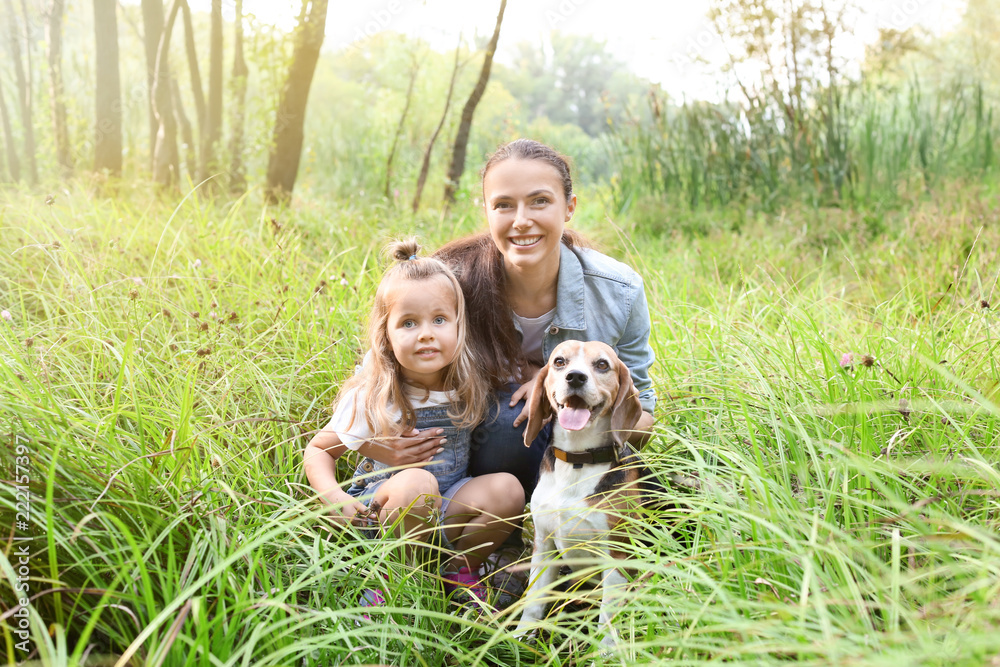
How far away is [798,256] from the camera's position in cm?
575

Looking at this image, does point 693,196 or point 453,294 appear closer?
point 453,294

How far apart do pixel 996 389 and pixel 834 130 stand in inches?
247

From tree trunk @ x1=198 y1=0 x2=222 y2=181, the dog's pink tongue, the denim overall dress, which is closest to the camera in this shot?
the dog's pink tongue

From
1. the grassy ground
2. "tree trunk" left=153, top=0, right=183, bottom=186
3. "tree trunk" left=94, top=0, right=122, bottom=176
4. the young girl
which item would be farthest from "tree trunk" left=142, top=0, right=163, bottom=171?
the young girl

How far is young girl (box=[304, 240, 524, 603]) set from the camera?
8.24ft

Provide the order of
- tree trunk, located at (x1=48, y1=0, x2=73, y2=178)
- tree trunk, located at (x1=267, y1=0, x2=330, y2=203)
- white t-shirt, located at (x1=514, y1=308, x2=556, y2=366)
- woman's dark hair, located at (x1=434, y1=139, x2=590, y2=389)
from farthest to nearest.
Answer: tree trunk, located at (x1=48, y1=0, x2=73, y2=178)
tree trunk, located at (x1=267, y1=0, x2=330, y2=203)
white t-shirt, located at (x1=514, y1=308, x2=556, y2=366)
woman's dark hair, located at (x1=434, y1=139, x2=590, y2=389)

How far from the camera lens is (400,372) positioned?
2.72 metres

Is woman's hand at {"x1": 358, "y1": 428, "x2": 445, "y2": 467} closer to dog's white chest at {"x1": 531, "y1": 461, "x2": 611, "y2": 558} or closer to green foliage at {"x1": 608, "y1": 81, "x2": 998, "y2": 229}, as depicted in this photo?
dog's white chest at {"x1": 531, "y1": 461, "x2": 611, "y2": 558}

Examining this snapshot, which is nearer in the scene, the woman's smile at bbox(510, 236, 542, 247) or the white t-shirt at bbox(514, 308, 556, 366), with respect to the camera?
the woman's smile at bbox(510, 236, 542, 247)

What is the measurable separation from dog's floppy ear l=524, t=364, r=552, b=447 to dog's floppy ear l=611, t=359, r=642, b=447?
0.26 m

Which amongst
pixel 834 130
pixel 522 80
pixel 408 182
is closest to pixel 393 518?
pixel 834 130

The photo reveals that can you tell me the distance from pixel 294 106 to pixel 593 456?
577 cm

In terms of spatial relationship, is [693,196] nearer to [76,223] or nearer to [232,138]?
[232,138]

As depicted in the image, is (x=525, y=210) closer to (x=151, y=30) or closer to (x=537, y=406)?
(x=537, y=406)
